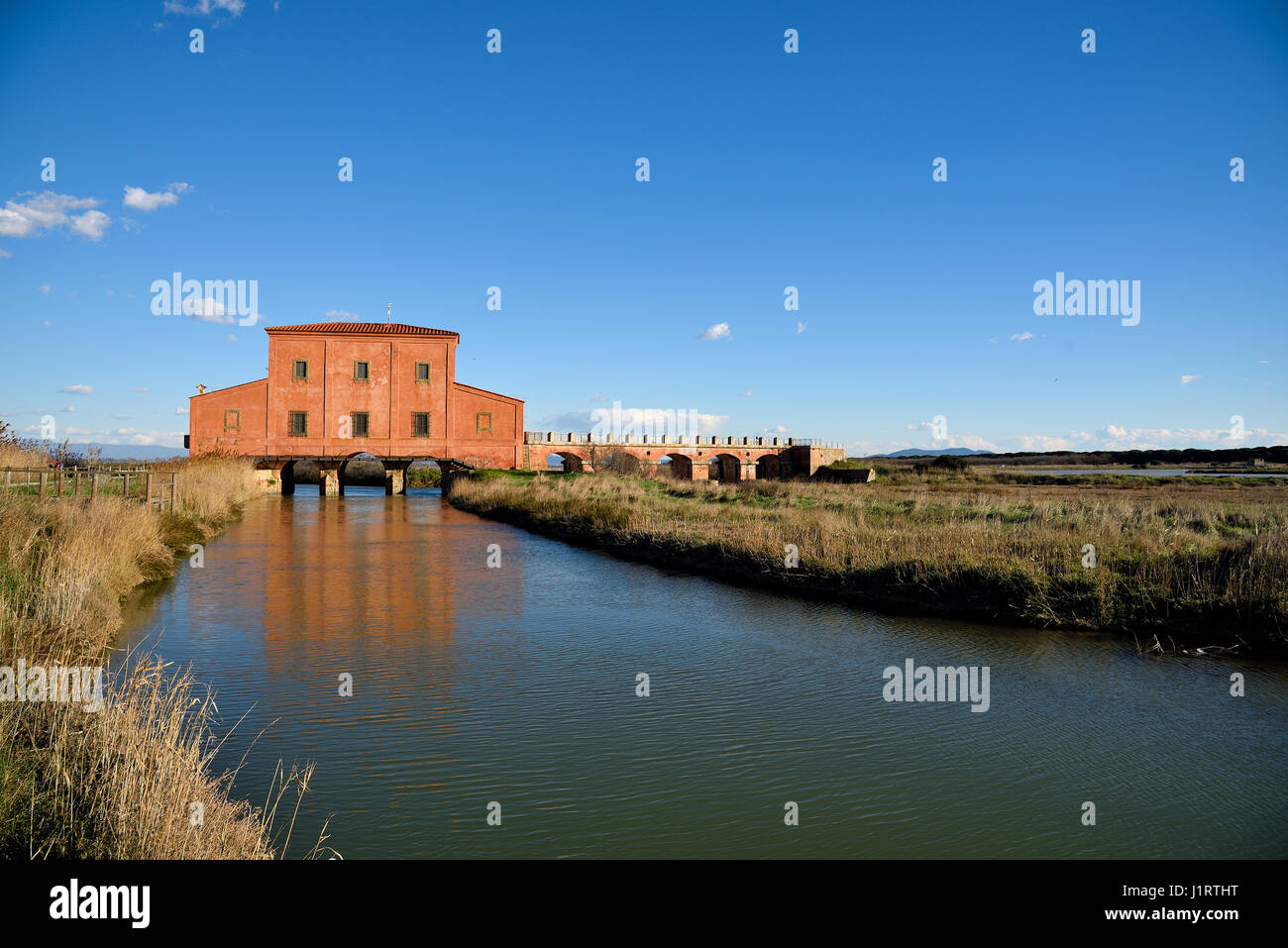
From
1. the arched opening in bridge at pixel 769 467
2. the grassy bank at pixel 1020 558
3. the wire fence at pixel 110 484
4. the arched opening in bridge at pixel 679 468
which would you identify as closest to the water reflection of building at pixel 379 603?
the wire fence at pixel 110 484

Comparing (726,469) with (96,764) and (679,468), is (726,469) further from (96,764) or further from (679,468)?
(96,764)

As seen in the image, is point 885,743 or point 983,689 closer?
point 885,743

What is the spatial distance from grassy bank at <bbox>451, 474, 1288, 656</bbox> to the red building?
21870 mm

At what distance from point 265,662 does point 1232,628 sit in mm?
12467

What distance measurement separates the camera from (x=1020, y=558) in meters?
13.4

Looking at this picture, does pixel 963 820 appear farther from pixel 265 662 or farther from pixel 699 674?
pixel 265 662

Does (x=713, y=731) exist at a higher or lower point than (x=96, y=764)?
lower

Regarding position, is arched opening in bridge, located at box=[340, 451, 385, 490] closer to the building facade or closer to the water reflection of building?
the building facade

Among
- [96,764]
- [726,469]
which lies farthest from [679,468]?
[96,764]

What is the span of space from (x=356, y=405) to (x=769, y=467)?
3413cm

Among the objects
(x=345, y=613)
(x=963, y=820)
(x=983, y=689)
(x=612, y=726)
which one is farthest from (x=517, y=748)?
(x=345, y=613)

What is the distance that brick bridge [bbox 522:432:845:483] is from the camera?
57.0 m

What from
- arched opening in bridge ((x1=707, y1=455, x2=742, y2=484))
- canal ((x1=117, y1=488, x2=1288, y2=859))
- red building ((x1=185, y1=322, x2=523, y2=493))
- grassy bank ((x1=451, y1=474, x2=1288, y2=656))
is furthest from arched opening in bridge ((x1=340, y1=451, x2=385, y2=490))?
canal ((x1=117, y1=488, x2=1288, y2=859))
